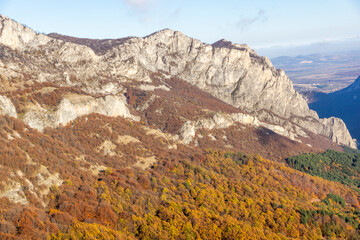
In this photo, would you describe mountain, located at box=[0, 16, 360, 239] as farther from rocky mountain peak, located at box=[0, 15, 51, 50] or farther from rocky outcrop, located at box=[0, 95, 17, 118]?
rocky mountain peak, located at box=[0, 15, 51, 50]

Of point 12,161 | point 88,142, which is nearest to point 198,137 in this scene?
point 88,142

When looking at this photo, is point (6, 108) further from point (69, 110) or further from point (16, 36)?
point (16, 36)

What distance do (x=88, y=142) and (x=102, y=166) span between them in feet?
46.6

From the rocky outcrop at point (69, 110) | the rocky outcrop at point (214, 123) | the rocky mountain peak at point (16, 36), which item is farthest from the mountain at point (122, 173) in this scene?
the rocky outcrop at point (214, 123)

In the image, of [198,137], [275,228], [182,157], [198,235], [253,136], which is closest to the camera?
[198,235]

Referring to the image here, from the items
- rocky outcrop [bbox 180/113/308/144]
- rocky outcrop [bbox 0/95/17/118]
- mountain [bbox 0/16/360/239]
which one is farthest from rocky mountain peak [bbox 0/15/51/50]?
rocky outcrop [bbox 180/113/308/144]

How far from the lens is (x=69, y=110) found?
8319 centimetres

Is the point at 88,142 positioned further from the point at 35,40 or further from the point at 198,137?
the point at 35,40

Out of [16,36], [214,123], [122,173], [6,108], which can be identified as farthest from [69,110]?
[214,123]

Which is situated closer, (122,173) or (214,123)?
(122,173)

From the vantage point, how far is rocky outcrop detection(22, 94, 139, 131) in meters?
73.0

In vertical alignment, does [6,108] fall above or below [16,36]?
below

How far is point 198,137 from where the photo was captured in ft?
458

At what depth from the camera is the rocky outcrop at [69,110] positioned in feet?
240
